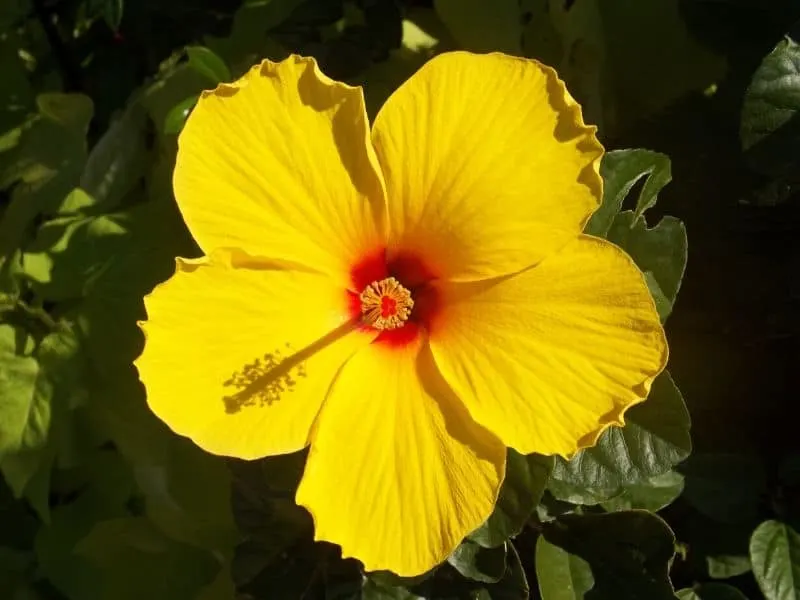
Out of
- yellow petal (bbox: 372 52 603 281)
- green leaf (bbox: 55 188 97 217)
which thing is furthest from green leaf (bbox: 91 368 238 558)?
yellow petal (bbox: 372 52 603 281)

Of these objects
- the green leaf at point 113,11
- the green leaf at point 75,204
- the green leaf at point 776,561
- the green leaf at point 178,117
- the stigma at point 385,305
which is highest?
the green leaf at point 113,11

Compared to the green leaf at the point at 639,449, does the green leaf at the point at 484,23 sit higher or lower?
higher

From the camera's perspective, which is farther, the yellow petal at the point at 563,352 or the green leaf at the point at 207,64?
the green leaf at the point at 207,64

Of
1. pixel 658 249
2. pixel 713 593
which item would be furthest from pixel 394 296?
pixel 713 593

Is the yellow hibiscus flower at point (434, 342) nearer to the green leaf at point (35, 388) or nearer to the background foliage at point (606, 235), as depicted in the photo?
the background foliage at point (606, 235)

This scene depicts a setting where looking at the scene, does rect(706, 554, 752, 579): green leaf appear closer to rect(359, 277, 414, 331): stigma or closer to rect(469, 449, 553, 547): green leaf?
rect(469, 449, 553, 547): green leaf

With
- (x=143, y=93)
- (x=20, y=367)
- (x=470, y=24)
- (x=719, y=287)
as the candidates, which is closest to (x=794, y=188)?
(x=719, y=287)

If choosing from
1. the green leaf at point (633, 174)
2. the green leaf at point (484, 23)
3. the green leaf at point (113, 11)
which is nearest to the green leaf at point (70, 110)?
the green leaf at point (113, 11)

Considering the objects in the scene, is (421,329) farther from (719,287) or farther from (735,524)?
(735,524)
